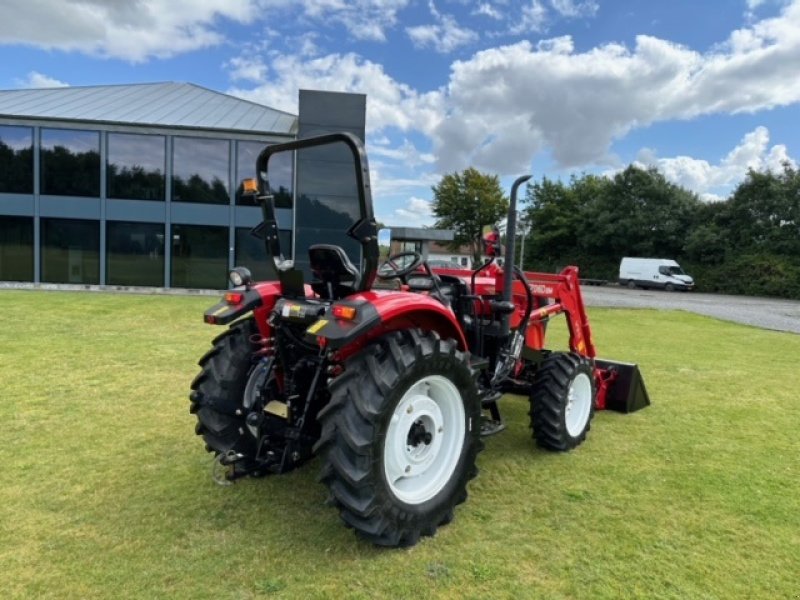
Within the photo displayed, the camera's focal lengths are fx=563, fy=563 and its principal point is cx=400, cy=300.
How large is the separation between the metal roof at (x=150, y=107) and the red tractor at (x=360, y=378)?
1443 cm

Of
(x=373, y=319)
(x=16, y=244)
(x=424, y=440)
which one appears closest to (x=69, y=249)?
(x=16, y=244)

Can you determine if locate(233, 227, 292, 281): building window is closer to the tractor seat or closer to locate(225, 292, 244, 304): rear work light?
locate(225, 292, 244, 304): rear work light

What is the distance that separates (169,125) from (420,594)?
16.7m

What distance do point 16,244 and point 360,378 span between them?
17.8 metres

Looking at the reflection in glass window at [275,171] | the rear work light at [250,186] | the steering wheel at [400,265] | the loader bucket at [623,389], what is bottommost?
the loader bucket at [623,389]

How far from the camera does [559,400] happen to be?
406cm

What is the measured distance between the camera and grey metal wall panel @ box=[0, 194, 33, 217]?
53.1 feet

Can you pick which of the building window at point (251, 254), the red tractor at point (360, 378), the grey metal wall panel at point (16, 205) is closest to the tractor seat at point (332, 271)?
the red tractor at point (360, 378)

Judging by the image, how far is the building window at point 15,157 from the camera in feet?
53.1

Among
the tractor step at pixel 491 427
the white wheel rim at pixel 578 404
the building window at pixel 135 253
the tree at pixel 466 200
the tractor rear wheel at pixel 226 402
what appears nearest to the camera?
the tractor rear wheel at pixel 226 402

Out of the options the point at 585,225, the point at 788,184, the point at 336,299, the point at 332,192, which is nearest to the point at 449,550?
the point at 336,299

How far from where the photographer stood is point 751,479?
376 centimetres

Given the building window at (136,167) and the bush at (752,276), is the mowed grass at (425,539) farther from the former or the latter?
the bush at (752,276)

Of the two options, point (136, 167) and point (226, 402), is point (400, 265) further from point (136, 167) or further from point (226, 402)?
point (136, 167)
